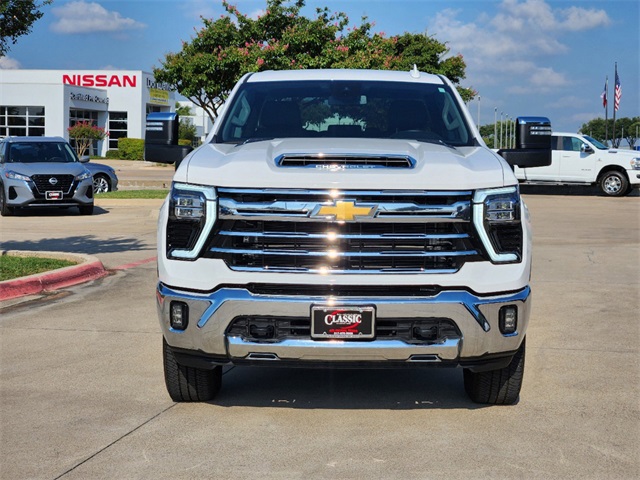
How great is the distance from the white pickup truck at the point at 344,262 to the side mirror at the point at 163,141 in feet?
3.03

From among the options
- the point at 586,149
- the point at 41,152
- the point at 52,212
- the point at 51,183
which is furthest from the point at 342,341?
the point at 586,149

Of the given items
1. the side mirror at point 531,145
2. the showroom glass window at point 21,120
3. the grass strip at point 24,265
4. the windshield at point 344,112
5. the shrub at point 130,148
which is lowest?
the grass strip at point 24,265

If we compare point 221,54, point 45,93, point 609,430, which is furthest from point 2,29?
point 45,93

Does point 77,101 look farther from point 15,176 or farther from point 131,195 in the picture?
point 15,176

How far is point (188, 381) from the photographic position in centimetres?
553

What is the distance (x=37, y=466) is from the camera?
4.51 meters

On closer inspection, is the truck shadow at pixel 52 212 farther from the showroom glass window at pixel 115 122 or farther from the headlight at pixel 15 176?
the showroom glass window at pixel 115 122

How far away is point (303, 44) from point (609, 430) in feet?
86.7

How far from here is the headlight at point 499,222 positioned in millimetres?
4977

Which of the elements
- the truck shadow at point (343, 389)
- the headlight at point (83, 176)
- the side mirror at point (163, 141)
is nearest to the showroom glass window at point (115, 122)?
the headlight at point (83, 176)

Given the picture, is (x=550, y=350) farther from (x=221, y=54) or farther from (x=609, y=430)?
(x=221, y=54)

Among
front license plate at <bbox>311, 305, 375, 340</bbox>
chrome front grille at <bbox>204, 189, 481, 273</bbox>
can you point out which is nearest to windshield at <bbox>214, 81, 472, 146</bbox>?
chrome front grille at <bbox>204, 189, 481, 273</bbox>

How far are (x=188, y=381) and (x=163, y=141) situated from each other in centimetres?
174

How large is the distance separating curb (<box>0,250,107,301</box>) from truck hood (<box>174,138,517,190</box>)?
482cm
